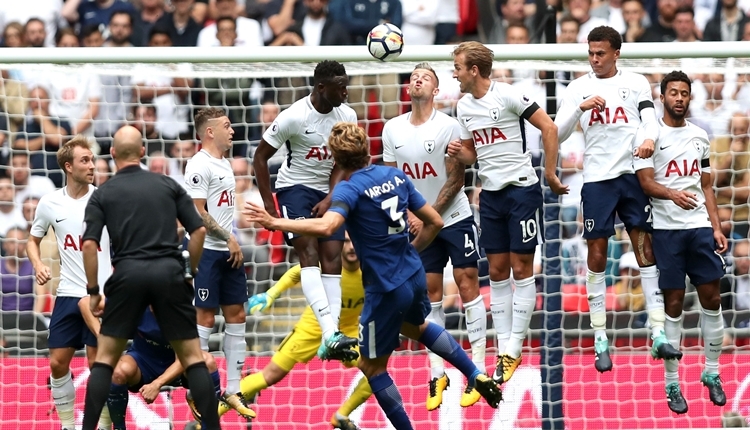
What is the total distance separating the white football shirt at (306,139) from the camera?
995 centimetres

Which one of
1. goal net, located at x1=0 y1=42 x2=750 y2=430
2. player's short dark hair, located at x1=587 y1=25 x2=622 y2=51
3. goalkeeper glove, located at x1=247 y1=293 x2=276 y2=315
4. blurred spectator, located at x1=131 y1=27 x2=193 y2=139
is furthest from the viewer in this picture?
blurred spectator, located at x1=131 y1=27 x2=193 y2=139

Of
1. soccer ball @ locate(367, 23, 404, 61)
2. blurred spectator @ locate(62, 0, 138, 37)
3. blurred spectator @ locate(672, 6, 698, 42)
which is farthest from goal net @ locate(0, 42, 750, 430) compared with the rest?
blurred spectator @ locate(62, 0, 138, 37)

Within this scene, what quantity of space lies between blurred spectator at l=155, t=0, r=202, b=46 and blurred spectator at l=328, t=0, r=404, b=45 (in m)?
1.50

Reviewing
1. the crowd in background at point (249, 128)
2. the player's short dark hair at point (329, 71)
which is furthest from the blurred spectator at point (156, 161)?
the player's short dark hair at point (329, 71)

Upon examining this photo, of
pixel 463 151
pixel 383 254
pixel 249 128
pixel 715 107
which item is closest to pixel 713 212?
pixel 715 107

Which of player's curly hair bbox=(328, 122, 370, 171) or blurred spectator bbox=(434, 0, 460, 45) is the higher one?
blurred spectator bbox=(434, 0, 460, 45)

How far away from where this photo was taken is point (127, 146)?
8.30 meters

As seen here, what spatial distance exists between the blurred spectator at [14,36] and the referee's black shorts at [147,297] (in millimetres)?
6214

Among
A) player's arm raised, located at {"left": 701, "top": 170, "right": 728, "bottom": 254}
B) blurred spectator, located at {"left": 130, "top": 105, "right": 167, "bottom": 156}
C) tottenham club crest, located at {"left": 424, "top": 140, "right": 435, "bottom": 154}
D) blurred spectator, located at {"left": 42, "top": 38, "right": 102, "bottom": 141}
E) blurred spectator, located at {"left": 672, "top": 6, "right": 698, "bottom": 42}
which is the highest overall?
blurred spectator, located at {"left": 672, "top": 6, "right": 698, "bottom": 42}

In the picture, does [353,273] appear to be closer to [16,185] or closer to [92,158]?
[92,158]

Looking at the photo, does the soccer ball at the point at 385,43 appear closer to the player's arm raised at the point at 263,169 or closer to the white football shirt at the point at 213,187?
the player's arm raised at the point at 263,169

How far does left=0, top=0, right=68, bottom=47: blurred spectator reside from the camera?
14.1m

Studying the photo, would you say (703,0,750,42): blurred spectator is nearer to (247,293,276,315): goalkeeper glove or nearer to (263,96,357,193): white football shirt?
(263,96,357,193): white football shirt

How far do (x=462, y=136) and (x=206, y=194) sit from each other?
6.69ft
